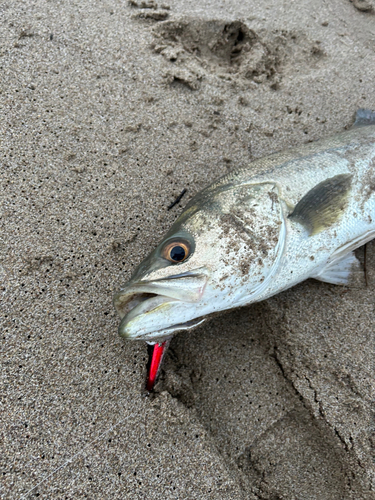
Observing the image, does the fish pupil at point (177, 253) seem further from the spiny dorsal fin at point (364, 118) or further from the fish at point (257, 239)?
the spiny dorsal fin at point (364, 118)

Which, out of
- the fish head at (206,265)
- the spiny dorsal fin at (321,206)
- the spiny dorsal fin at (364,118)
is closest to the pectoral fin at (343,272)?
the spiny dorsal fin at (321,206)

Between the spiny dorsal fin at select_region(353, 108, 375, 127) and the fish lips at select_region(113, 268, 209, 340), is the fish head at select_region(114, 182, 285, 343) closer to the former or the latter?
the fish lips at select_region(113, 268, 209, 340)

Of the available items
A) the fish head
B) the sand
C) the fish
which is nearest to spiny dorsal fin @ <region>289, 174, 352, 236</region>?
the fish

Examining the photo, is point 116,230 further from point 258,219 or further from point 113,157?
point 258,219

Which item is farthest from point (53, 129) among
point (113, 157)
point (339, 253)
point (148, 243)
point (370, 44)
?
point (370, 44)

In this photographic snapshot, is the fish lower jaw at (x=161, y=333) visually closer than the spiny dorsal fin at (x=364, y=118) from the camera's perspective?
Yes

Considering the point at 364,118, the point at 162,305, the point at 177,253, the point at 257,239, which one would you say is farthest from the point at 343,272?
the point at 364,118
